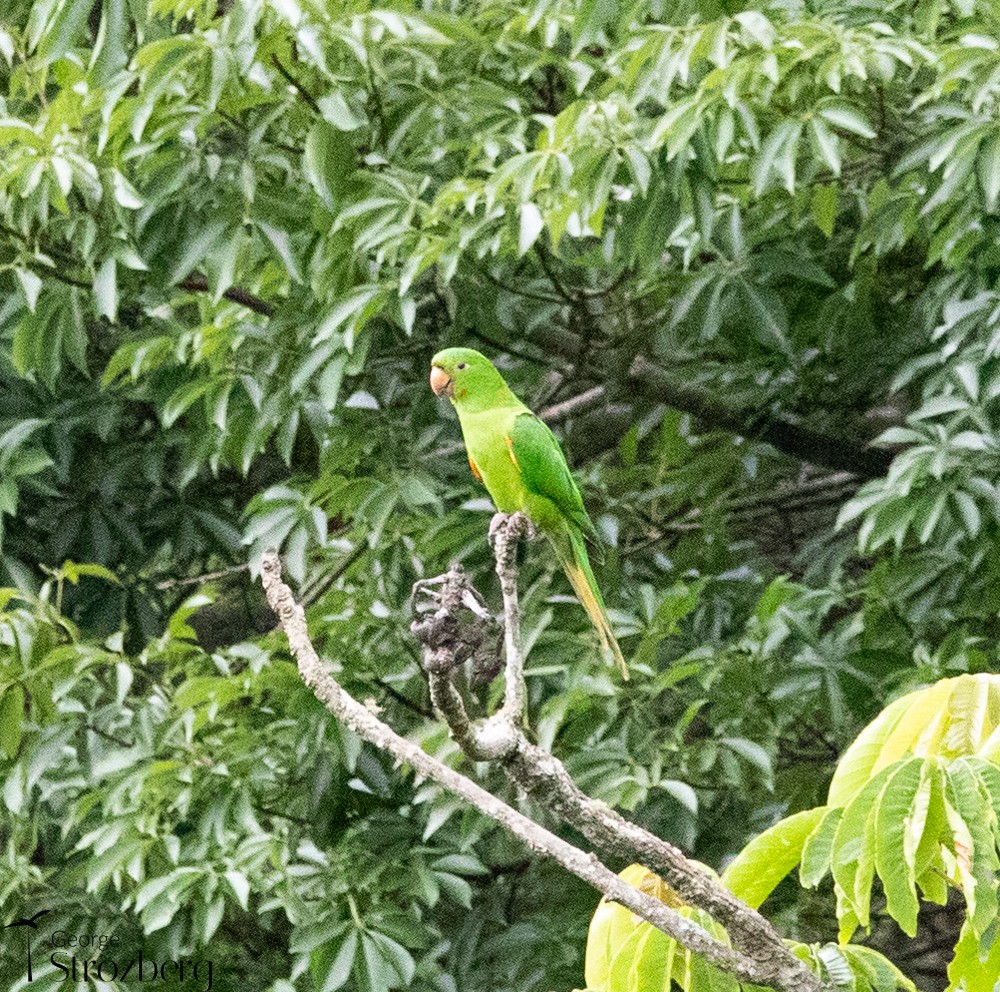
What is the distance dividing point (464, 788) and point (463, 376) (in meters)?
1.32

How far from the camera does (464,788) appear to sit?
48.2 inches

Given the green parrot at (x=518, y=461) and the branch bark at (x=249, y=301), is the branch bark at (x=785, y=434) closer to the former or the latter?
the branch bark at (x=249, y=301)

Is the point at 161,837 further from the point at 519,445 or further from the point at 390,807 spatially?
the point at 519,445

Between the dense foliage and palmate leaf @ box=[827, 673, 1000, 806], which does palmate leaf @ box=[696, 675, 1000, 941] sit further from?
the dense foliage

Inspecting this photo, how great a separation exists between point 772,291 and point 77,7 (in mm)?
1425

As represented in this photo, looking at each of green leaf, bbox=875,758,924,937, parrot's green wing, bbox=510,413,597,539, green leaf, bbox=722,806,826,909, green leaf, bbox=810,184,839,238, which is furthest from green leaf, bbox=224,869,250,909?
green leaf, bbox=875,758,924,937

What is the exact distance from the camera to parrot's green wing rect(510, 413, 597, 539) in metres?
2.36

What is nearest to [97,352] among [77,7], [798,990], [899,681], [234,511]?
[234,511]

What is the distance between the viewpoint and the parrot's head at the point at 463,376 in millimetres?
2465

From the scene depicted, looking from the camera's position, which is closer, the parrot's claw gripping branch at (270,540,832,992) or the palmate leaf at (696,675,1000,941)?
the parrot's claw gripping branch at (270,540,832,992)

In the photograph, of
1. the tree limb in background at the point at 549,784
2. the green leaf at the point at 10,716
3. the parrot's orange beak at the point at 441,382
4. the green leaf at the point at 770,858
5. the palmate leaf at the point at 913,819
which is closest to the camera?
the tree limb in background at the point at 549,784

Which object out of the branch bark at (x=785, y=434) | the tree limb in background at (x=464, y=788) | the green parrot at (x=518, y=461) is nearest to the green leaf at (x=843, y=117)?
the green parrot at (x=518, y=461)

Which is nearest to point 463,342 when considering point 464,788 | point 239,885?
point 239,885

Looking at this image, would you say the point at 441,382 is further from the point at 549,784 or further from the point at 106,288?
the point at 549,784
